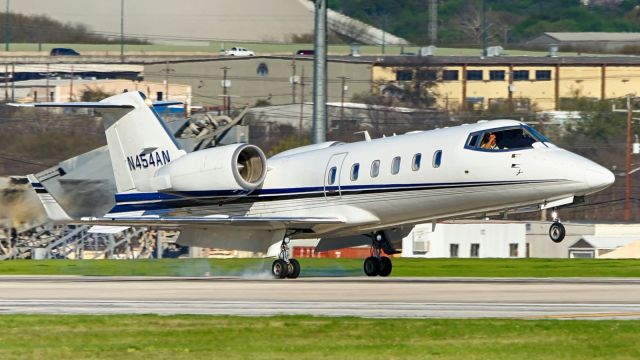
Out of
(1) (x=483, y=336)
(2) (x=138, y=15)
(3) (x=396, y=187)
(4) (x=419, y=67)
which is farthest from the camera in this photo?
(2) (x=138, y=15)

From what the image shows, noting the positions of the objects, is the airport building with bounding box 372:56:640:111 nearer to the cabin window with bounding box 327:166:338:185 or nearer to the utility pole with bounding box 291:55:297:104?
the utility pole with bounding box 291:55:297:104

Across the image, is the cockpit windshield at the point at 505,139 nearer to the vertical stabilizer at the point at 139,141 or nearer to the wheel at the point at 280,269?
the wheel at the point at 280,269

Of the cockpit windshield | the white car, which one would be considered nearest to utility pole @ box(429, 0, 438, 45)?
the white car

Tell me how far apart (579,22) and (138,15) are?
4355 cm

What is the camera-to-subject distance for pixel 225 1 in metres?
142

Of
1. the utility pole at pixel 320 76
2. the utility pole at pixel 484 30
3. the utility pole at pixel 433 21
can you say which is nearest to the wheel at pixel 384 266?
the utility pole at pixel 320 76

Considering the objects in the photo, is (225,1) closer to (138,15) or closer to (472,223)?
(138,15)

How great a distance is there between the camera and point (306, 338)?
17125 millimetres

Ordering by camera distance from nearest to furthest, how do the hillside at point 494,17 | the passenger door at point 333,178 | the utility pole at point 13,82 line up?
the passenger door at point 333,178 → the utility pole at point 13,82 → the hillside at point 494,17

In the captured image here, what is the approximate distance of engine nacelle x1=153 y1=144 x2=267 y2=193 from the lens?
31.7 metres

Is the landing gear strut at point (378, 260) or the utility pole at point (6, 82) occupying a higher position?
the utility pole at point (6, 82)

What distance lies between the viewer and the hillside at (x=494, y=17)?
12788 cm

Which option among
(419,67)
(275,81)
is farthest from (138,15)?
(419,67)

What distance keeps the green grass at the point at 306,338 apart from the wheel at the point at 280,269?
38.8 ft
